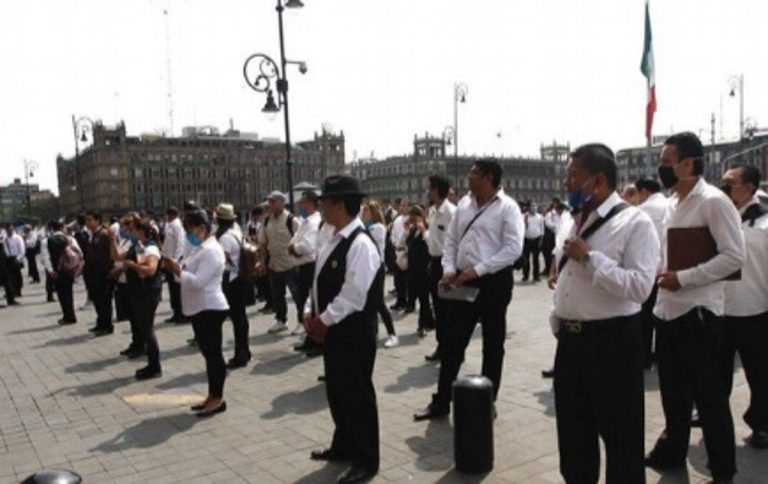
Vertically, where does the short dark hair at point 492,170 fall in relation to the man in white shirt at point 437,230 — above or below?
above

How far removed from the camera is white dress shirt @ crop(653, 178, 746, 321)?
12.8 ft

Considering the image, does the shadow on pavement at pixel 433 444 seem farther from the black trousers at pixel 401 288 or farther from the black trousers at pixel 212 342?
the black trousers at pixel 401 288

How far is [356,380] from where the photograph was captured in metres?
4.43

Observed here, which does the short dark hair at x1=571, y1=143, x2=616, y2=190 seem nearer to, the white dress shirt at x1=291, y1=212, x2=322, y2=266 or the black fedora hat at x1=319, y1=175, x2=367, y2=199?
the black fedora hat at x1=319, y1=175, x2=367, y2=199

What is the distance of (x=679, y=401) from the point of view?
4352 millimetres

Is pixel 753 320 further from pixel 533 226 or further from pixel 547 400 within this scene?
pixel 533 226

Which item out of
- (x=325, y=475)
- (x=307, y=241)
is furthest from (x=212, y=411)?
(x=307, y=241)

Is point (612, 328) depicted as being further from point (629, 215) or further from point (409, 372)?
point (409, 372)

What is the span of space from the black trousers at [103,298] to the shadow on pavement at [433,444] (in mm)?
7427

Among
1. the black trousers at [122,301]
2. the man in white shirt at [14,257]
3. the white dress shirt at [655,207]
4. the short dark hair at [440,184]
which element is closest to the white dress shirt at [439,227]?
the short dark hair at [440,184]

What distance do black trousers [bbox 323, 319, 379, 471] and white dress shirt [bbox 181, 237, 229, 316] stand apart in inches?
80.4

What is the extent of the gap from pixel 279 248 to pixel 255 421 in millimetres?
4352

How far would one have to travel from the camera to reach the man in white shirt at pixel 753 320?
4.79 meters

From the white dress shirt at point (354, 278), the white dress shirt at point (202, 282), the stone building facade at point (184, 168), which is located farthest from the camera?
the stone building facade at point (184, 168)
